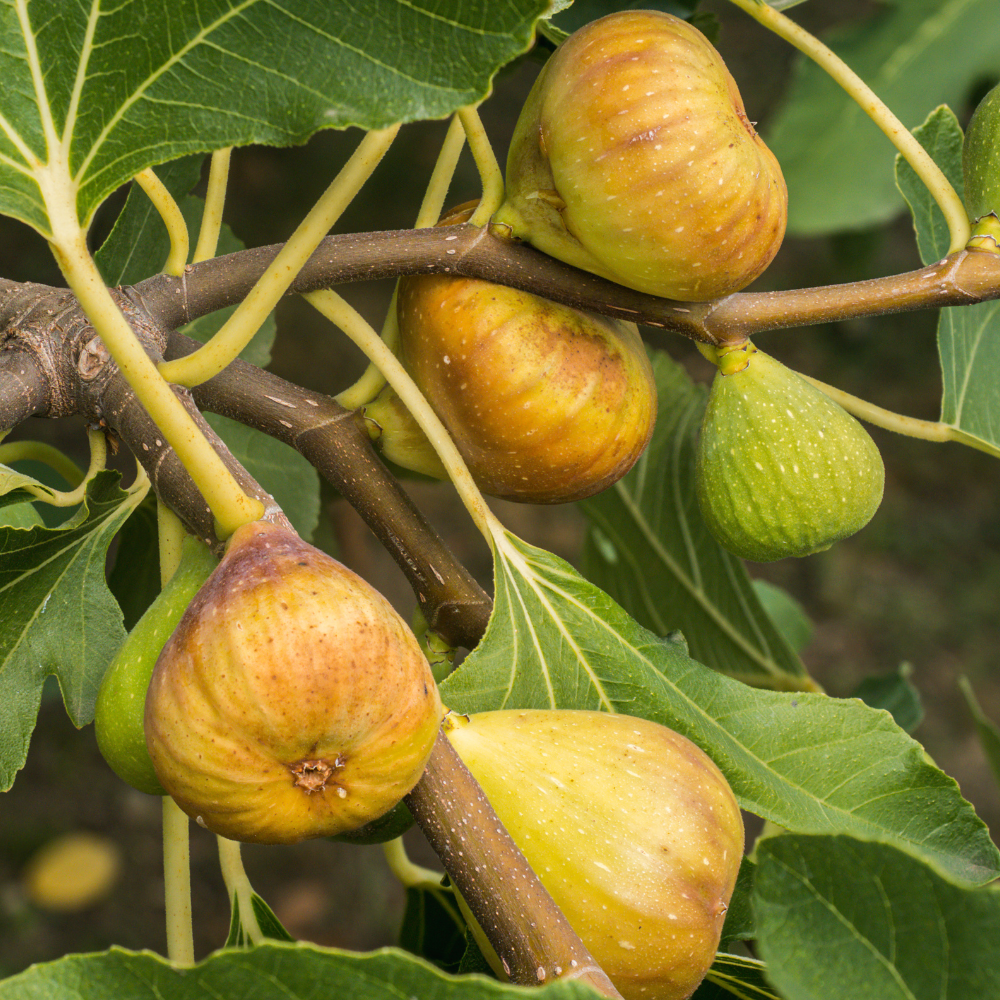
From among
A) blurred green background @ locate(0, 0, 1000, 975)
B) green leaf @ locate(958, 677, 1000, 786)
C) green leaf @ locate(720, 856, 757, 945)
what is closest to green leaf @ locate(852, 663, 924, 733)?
green leaf @ locate(958, 677, 1000, 786)

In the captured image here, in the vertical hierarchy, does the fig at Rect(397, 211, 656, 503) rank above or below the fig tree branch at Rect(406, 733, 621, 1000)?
above

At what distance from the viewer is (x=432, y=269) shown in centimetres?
54

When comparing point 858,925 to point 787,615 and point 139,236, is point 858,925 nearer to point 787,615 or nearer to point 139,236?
point 139,236

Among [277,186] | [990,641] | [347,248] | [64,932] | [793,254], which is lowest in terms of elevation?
[64,932]

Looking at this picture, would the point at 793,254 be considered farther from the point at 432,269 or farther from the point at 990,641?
the point at 432,269

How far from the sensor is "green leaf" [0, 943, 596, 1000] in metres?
0.33

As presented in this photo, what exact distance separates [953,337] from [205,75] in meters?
0.56

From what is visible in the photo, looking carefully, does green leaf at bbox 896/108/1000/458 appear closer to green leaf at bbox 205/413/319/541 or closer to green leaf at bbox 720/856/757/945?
green leaf at bbox 720/856/757/945

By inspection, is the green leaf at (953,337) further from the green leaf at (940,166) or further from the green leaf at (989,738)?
the green leaf at (989,738)

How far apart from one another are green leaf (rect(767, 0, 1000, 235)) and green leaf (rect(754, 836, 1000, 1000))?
0.63 metres

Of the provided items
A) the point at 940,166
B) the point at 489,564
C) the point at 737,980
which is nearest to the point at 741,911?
the point at 737,980

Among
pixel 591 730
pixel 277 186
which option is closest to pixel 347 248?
pixel 591 730

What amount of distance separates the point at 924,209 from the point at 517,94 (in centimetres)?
245

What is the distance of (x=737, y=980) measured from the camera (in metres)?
0.55
